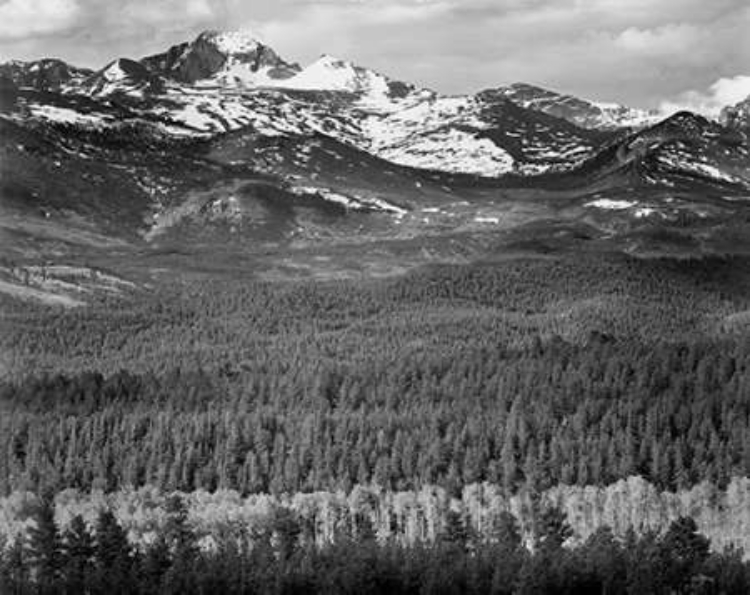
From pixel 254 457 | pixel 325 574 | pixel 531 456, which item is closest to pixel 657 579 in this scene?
pixel 325 574

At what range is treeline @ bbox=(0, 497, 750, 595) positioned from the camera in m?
142

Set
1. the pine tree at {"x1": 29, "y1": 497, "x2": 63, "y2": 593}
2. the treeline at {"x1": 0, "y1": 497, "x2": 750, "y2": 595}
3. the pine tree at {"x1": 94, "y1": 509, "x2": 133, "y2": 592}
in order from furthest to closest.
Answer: the pine tree at {"x1": 29, "y1": 497, "x2": 63, "y2": 593} → the treeline at {"x1": 0, "y1": 497, "x2": 750, "y2": 595} → the pine tree at {"x1": 94, "y1": 509, "x2": 133, "y2": 592}

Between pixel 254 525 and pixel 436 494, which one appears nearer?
pixel 254 525

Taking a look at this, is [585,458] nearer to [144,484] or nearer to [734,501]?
[734,501]

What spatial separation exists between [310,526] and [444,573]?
30.4m

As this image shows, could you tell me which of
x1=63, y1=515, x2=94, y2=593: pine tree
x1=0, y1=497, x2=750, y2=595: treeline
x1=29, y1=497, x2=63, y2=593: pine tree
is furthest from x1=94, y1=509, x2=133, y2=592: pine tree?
x1=29, y1=497, x2=63, y2=593: pine tree

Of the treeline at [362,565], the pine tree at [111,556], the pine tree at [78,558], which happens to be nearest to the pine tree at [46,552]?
the treeline at [362,565]

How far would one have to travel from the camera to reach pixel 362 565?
145000 mm

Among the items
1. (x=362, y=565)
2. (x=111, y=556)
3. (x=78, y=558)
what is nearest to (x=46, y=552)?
(x=78, y=558)

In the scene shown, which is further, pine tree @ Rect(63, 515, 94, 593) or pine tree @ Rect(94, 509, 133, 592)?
pine tree @ Rect(63, 515, 94, 593)

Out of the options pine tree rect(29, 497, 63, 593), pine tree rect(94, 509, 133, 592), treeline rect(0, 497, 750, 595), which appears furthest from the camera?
pine tree rect(29, 497, 63, 593)

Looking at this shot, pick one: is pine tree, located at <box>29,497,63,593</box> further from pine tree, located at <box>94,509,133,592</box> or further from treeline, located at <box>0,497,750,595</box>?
pine tree, located at <box>94,509,133,592</box>

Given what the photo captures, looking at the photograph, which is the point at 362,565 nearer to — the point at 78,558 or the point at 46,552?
the point at 78,558

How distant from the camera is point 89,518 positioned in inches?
7037
